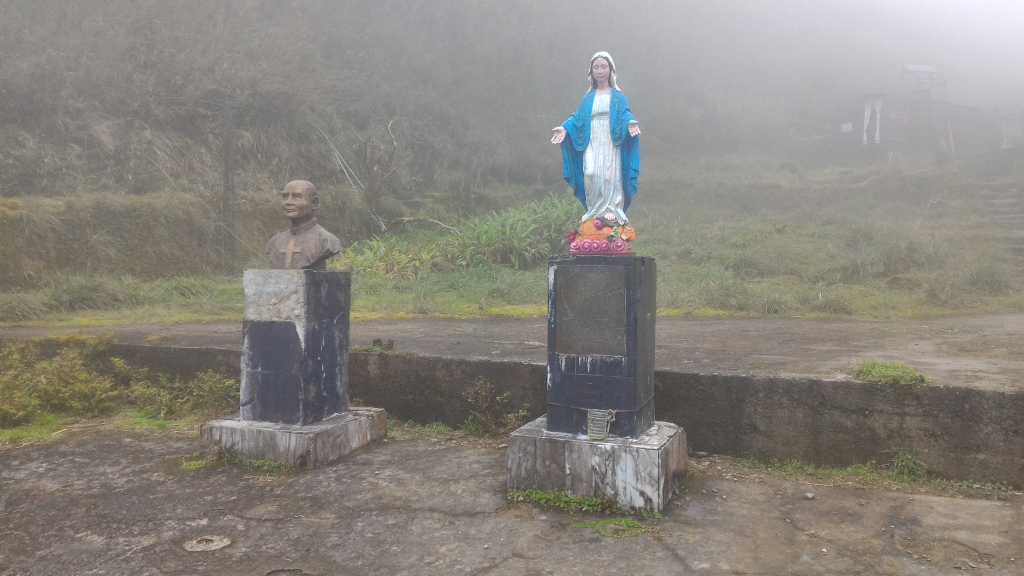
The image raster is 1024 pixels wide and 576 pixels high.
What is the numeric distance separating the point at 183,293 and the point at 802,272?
27.5 ft

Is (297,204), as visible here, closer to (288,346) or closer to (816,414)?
(288,346)

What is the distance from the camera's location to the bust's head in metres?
4.27

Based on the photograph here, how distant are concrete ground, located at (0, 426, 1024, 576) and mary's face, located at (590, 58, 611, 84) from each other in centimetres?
217

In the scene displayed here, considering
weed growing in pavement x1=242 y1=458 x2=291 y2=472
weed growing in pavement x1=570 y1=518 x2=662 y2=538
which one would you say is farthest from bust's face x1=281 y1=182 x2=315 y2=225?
weed growing in pavement x1=570 y1=518 x2=662 y2=538

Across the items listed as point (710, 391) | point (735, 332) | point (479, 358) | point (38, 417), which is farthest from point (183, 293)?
point (710, 391)

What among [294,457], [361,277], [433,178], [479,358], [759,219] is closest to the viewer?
[294,457]

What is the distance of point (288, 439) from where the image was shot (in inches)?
158

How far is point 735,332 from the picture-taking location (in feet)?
20.6

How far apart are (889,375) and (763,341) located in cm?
199

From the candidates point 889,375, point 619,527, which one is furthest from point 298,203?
point 889,375

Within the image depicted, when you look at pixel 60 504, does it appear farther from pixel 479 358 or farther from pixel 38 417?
pixel 479 358

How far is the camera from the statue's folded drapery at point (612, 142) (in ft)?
12.1

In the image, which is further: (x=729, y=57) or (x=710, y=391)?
(x=729, y=57)

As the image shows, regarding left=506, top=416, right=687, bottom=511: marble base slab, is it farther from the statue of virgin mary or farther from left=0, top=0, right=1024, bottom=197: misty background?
left=0, top=0, right=1024, bottom=197: misty background
